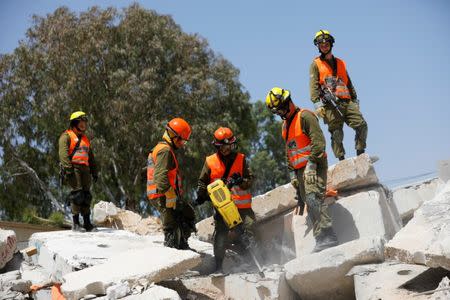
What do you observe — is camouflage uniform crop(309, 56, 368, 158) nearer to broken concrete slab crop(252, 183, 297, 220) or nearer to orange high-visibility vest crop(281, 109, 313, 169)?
broken concrete slab crop(252, 183, 297, 220)

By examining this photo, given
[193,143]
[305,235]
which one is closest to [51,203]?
[193,143]

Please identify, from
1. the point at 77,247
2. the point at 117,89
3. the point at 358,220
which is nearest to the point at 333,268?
the point at 358,220

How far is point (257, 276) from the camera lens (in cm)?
603

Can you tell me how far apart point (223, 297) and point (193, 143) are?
13.3 metres

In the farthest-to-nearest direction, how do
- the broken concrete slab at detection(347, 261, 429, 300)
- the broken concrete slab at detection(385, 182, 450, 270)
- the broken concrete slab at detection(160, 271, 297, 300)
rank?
the broken concrete slab at detection(160, 271, 297, 300), the broken concrete slab at detection(347, 261, 429, 300), the broken concrete slab at detection(385, 182, 450, 270)

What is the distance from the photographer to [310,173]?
605cm

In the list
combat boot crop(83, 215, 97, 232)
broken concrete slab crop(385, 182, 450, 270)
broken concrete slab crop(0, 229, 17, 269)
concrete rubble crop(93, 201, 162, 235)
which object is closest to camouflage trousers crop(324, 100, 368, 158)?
broken concrete slab crop(385, 182, 450, 270)

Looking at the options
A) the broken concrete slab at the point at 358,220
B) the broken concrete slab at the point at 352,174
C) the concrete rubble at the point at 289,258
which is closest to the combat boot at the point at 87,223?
the concrete rubble at the point at 289,258

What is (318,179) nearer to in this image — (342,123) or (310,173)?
(310,173)

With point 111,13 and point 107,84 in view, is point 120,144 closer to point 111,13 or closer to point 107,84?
point 107,84

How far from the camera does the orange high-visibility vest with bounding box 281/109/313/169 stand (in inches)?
248

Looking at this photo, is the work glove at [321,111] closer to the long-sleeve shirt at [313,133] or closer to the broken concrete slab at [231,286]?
the long-sleeve shirt at [313,133]

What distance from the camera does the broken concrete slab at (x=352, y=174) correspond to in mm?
6652

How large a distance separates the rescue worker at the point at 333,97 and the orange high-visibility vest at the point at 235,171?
4.23 feet
